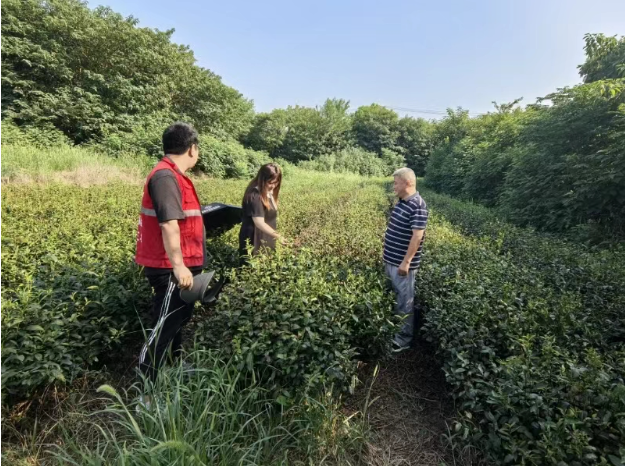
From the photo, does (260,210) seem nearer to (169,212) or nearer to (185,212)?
(185,212)

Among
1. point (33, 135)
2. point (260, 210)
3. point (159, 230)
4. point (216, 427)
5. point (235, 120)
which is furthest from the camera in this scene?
point (235, 120)

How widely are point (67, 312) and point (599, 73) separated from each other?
12848 mm

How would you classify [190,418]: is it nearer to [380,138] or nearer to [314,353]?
[314,353]

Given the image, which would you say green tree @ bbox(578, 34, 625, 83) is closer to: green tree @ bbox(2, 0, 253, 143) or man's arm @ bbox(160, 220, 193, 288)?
man's arm @ bbox(160, 220, 193, 288)

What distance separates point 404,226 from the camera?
3547 millimetres

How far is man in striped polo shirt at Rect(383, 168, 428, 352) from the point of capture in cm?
341

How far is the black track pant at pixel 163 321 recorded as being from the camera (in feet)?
8.34

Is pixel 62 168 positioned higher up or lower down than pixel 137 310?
lower down

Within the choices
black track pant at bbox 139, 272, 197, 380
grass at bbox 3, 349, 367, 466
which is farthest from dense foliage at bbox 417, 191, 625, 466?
black track pant at bbox 139, 272, 197, 380

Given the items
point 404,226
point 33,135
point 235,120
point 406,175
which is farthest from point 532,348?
point 235,120

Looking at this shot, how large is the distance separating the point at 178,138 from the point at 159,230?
678mm

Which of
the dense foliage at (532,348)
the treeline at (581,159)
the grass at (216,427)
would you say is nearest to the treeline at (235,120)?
the treeline at (581,159)

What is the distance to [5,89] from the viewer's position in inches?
686

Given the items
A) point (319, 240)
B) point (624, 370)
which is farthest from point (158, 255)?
point (624, 370)
